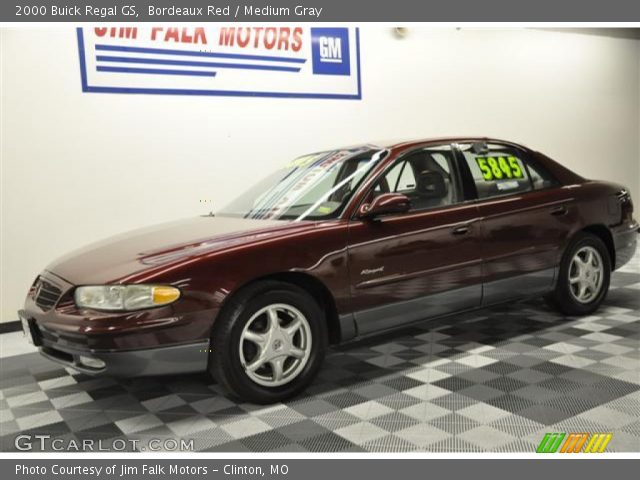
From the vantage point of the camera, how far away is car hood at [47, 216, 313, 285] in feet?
8.89

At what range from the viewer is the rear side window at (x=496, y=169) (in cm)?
369

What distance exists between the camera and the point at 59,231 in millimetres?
4988

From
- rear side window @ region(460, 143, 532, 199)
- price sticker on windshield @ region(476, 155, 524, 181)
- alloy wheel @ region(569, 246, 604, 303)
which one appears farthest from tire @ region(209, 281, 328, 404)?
alloy wheel @ region(569, 246, 604, 303)

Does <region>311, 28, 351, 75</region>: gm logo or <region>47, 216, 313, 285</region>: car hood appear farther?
<region>311, 28, 351, 75</region>: gm logo

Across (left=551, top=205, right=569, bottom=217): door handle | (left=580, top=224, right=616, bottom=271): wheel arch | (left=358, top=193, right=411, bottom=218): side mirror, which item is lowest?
(left=580, top=224, right=616, bottom=271): wheel arch

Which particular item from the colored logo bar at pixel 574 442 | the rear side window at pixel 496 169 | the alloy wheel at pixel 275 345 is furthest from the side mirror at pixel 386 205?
the colored logo bar at pixel 574 442

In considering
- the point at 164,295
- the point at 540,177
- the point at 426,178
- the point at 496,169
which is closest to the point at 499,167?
the point at 496,169

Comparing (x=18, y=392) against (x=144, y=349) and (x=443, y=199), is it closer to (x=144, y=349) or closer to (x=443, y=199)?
(x=144, y=349)

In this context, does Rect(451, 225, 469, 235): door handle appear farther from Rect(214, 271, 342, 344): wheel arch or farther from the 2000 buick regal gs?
Rect(214, 271, 342, 344): wheel arch

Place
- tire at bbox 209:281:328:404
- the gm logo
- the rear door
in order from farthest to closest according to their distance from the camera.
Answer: the gm logo < the rear door < tire at bbox 209:281:328:404

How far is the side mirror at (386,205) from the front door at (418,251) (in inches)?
2.9

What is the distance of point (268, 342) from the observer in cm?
280

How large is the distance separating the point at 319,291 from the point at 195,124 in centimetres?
306

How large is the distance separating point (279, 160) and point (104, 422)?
372 cm
